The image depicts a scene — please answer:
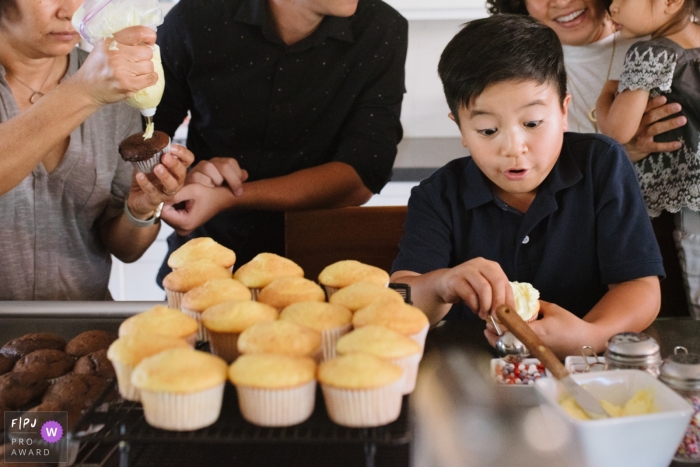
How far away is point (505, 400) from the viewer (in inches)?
36.6

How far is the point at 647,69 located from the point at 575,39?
262 millimetres

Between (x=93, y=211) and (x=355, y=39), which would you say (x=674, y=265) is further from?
(x=93, y=211)

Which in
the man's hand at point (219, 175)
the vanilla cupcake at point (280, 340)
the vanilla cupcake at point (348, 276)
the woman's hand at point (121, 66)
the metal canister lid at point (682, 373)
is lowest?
the metal canister lid at point (682, 373)

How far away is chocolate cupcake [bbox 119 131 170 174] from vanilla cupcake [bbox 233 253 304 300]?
1.76 feet

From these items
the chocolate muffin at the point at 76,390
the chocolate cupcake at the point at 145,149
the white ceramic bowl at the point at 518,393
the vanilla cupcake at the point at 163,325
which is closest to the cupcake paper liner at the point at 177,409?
the vanilla cupcake at the point at 163,325

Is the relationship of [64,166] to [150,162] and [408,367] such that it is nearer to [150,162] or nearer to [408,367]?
[150,162]

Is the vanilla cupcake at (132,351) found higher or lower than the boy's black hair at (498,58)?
lower

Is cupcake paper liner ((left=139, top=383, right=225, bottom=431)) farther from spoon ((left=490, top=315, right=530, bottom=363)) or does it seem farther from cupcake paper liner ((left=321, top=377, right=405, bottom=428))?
spoon ((left=490, top=315, right=530, bottom=363))

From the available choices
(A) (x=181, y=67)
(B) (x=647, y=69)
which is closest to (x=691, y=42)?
(B) (x=647, y=69)

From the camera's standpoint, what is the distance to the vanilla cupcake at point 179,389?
0.67 m

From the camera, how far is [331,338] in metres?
0.83

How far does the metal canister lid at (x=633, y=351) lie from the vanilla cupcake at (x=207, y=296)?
0.47 m

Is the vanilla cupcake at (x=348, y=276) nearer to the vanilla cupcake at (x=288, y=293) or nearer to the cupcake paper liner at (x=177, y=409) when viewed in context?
the vanilla cupcake at (x=288, y=293)

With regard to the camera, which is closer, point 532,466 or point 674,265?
point 532,466
